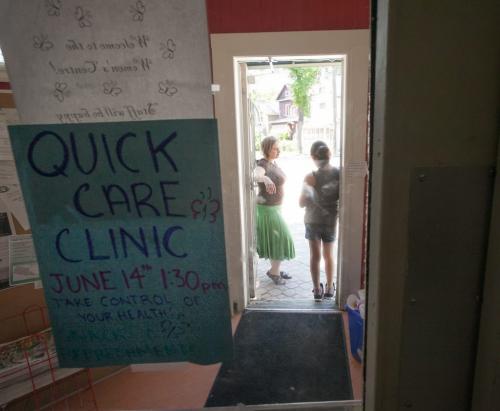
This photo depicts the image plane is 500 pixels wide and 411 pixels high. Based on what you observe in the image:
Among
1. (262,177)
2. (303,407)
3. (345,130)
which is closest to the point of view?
(303,407)

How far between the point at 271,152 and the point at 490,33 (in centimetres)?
191

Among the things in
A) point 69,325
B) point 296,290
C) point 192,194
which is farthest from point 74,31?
point 296,290

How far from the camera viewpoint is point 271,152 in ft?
7.54

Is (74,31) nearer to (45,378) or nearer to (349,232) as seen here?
(45,378)

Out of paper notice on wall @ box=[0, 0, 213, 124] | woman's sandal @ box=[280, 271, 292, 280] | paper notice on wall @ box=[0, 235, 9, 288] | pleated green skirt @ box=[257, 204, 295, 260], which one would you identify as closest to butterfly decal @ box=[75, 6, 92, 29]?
paper notice on wall @ box=[0, 0, 213, 124]

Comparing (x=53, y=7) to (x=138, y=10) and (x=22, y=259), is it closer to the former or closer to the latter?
(x=138, y=10)

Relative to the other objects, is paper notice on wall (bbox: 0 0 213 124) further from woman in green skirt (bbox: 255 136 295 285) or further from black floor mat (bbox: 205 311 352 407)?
woman in green skirt (bbox: 255 136 295 285)

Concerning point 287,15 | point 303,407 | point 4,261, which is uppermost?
point 287,15

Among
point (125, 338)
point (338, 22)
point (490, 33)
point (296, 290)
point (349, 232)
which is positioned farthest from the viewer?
point (296, 290)

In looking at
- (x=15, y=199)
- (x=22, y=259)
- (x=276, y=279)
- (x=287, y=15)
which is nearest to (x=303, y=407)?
(x=22, y=259)

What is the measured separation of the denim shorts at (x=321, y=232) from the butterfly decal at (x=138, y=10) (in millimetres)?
1994

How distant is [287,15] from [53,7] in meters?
1.61

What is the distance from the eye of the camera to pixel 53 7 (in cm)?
49

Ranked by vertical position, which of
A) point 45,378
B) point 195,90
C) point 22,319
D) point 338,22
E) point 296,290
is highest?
point 338,22
